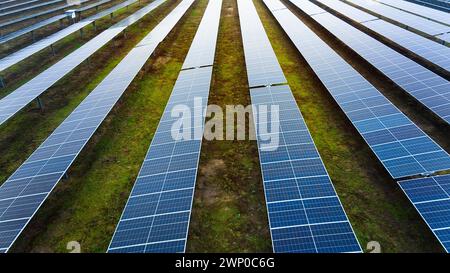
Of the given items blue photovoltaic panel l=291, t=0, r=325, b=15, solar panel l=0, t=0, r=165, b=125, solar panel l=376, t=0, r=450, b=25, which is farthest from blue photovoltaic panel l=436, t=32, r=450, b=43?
A: solar panel l=0, t=0, r=165, b=125

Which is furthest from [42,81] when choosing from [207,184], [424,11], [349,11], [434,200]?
[424,11]

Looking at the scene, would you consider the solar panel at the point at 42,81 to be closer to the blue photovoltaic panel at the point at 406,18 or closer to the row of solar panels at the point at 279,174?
the row of solar panels at the point at 279,174

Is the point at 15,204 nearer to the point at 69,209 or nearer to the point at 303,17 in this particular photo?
the point at 69,209

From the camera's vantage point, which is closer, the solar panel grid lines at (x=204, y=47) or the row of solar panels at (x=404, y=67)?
the row of solar panels at (x=404, y=67)

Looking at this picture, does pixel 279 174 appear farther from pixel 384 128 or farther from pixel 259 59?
pixel 259 59

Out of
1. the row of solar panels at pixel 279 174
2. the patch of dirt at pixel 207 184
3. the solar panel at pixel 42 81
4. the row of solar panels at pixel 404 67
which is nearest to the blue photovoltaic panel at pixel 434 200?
the row of solar panels at pixel 279 174

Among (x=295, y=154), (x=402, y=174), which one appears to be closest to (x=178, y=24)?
(x=295, y=154)

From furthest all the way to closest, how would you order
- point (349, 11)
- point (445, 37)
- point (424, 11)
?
point (349, 11)
point (424, 11)
point (445, 37)
